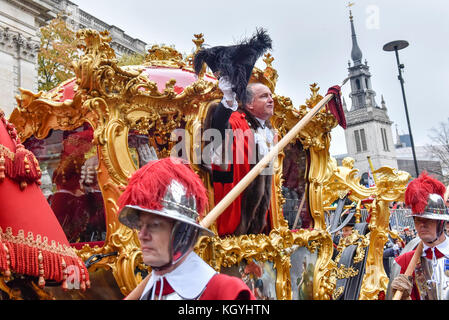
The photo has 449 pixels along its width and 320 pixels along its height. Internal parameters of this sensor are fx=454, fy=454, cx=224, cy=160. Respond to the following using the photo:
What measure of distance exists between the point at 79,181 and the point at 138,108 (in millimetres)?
1102

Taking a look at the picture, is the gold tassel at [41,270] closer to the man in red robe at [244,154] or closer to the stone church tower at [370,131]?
the man in red robe at [244,154]

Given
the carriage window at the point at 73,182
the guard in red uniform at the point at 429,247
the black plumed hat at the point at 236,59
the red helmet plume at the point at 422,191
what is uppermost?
the black plumed hat at the point at 236,59

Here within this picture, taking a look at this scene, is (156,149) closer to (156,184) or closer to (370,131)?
(156,184)

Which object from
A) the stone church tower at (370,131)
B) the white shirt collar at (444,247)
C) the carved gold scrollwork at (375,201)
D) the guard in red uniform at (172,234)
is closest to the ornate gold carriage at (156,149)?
the carved gold scrollwork at (375,201)

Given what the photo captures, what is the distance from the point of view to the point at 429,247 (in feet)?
10.9

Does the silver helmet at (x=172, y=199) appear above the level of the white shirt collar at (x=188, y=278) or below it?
above

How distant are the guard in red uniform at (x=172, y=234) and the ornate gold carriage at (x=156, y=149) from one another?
65.5 inches

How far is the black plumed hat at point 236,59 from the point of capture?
377 centimetres

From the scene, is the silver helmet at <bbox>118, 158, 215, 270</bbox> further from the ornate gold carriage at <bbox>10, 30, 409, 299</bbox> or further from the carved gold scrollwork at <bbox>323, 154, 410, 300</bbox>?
the carved gold scrollwork at <bbox>323, 154, 410, 300</bbox>

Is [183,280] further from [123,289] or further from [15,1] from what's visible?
[15,1]

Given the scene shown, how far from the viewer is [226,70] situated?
12.4 ft

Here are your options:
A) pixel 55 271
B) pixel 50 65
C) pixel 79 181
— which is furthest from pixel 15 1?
pixel 55 271

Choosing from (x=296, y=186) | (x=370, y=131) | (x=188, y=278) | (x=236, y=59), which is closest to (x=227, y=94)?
(x=236, y=59)

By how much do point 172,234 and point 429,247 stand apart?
2287 millimetres
